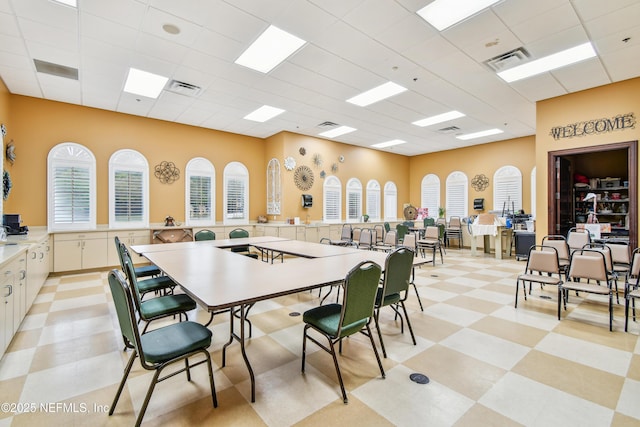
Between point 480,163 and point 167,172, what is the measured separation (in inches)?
377

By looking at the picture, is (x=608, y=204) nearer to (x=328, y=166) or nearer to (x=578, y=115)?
(x=578, y=115)

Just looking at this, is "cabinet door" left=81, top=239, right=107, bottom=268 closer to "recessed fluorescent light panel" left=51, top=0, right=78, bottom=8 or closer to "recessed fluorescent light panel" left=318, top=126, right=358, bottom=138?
"recessed fluorescent light panel" left=51, top=0, right=78, bottom=8

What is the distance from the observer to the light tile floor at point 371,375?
6.43 ft

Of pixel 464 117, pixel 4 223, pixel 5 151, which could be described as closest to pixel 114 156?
pixel 5 151

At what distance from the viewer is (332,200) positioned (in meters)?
9.71

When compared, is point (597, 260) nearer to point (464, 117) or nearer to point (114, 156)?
point (464, 117)

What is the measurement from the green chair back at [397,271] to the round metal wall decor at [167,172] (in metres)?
6.51

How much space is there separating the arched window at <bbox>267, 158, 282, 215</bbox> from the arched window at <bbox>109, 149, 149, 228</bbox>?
3180 mm

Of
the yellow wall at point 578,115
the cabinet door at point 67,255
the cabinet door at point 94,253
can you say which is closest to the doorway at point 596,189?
the yellow wall at point 578,115

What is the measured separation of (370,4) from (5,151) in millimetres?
6430


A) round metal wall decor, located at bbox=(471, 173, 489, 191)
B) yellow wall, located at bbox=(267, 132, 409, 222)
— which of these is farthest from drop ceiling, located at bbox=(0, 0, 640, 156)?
round metal wall decor, located at bbox=(471, 173, 489, 191)

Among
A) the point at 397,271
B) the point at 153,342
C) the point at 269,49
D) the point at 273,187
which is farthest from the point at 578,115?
the point at 153,342

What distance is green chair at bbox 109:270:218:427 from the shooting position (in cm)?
169

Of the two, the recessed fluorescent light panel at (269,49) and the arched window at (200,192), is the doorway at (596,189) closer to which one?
the recessed fluorescent light panel at (269,49)
